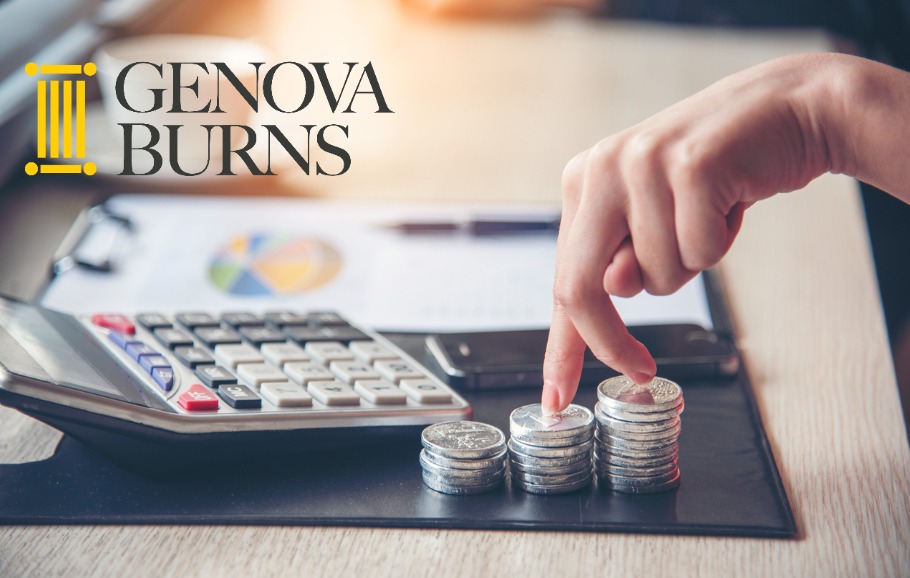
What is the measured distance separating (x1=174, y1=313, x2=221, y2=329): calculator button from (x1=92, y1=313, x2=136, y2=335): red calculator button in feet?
0.09

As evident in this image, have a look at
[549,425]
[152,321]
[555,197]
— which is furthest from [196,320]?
[555,197]

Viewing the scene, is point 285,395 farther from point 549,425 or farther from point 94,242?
point 94,242

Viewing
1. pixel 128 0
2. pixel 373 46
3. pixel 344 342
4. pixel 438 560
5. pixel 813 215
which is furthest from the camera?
pixel 373 46

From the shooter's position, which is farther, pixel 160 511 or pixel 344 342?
pixel 344 342

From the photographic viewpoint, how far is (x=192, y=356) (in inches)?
21.1

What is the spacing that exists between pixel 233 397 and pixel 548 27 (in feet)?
3.76

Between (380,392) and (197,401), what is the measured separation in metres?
0.09

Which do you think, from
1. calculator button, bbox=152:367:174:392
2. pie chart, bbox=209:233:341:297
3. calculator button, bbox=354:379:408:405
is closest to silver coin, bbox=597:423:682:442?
calculator button, bbox=354:379:408:405

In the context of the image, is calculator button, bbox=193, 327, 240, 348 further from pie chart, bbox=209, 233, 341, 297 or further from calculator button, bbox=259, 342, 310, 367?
pie chart, bbox=209, 233, 341, 297

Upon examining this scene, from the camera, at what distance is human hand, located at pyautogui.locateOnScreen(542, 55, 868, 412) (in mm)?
435

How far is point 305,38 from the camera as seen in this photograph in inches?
57.1

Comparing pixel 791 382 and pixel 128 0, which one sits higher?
pixel 128 0

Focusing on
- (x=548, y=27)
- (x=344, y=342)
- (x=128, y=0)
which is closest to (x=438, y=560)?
(x=344, y=342)

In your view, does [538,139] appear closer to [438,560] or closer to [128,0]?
[128,0]
